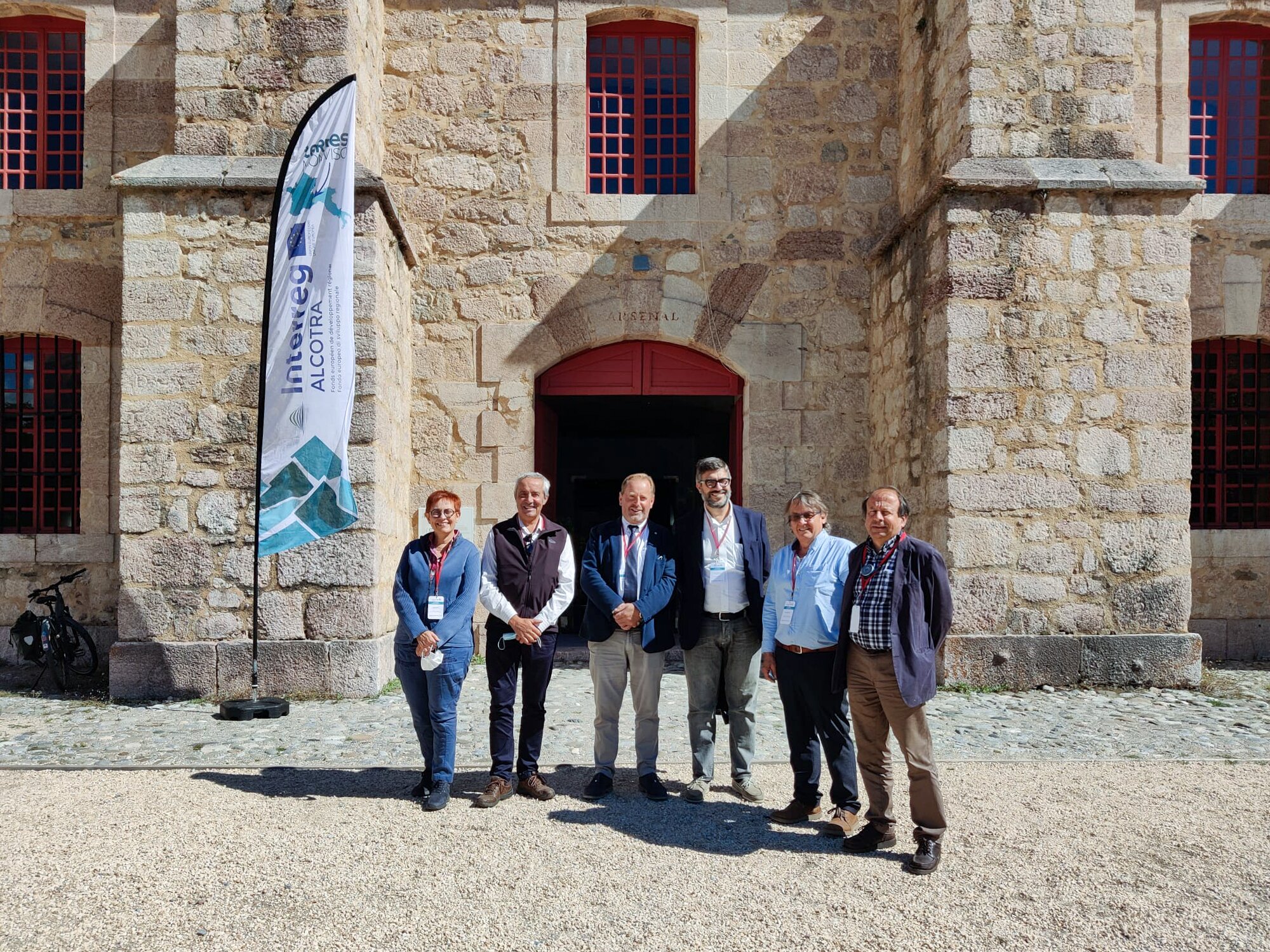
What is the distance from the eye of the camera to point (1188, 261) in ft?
23.6

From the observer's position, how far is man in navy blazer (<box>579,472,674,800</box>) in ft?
15.1

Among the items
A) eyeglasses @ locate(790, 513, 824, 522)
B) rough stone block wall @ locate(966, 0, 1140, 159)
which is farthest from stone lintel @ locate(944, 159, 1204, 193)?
eyeglasses @ locate(790, 513, 824, 522)

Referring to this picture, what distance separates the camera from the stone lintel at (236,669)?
6.84 meters

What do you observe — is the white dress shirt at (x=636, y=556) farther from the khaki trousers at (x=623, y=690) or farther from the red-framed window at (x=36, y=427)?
the red-framed window at (x=36, y=427)

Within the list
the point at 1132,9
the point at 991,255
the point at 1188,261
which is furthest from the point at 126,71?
the point at 1188,261

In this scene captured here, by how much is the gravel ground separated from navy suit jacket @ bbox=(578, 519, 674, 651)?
753mm

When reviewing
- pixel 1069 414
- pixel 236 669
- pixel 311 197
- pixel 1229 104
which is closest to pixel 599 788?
pixel 236 669

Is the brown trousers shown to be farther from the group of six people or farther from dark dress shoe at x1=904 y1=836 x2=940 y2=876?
the group of six people

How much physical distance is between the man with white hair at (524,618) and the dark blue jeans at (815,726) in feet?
3.59

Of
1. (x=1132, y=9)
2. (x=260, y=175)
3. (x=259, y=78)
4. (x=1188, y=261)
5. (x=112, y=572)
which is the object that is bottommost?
(x=112, y=572)

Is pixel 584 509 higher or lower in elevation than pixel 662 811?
higher

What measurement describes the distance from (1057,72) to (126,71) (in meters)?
7.28

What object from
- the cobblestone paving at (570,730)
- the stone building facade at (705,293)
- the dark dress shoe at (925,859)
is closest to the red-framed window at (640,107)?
the stone building facade at (705,293)

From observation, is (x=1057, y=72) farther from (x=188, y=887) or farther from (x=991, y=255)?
(x=188, y=887)
